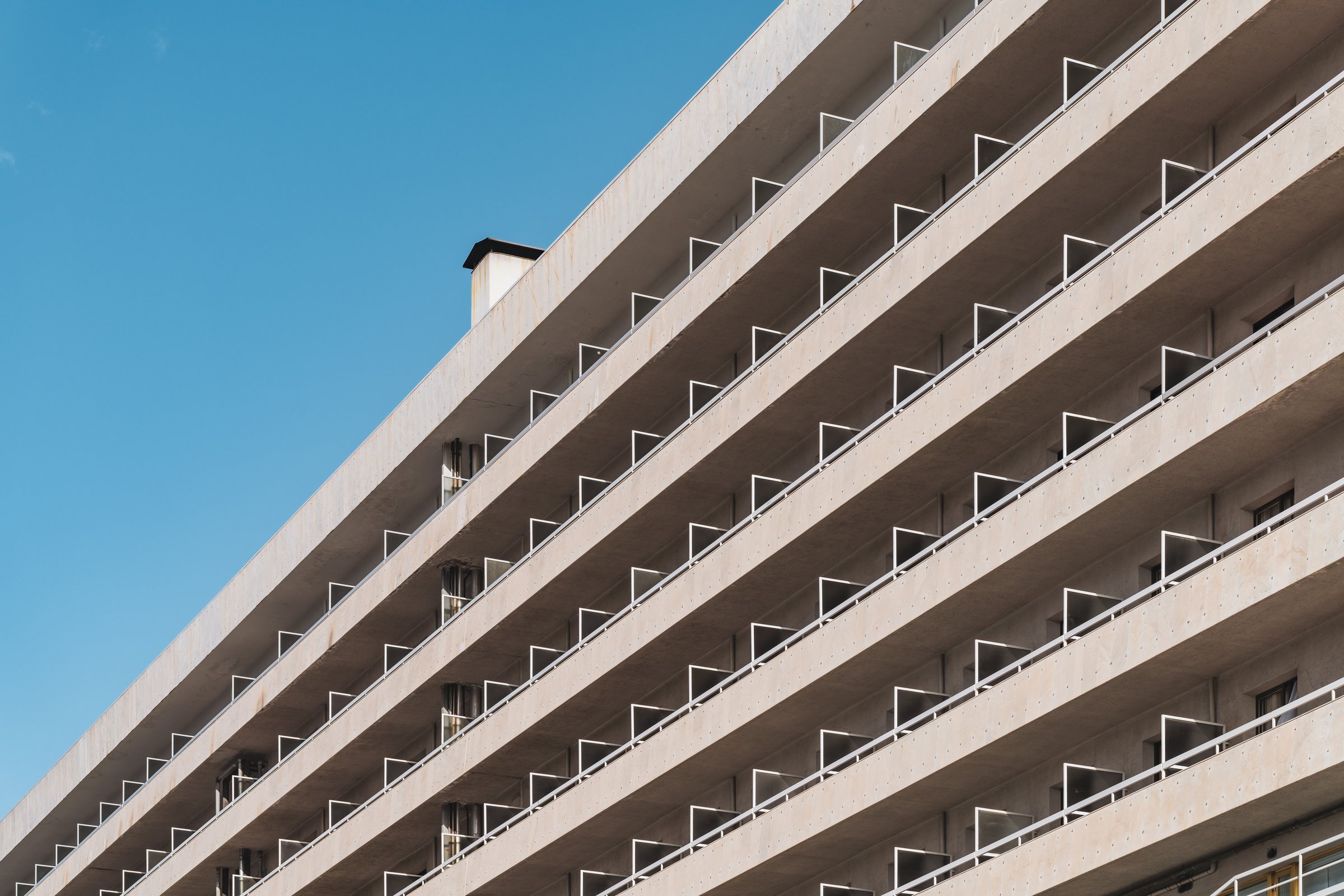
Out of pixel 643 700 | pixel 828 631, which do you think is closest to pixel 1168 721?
pixel 828 631

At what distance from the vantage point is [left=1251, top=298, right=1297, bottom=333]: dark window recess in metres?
28.8

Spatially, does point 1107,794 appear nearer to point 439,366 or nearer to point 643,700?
point 643,700

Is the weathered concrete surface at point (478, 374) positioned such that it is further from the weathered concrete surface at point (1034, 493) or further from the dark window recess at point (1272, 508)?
the dark window recess at point (1272, 508)

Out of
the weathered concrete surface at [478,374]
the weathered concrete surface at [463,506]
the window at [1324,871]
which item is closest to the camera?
the window at [1324,871]

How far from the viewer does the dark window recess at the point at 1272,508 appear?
92.7 ft

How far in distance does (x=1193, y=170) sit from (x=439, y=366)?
73.2 feet

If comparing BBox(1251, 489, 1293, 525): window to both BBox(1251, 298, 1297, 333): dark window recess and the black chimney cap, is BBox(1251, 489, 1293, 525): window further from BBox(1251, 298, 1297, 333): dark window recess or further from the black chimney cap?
the black chimney cap

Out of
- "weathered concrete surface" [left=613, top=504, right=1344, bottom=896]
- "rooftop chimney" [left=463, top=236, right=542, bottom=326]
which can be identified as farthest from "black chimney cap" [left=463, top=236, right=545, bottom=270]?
"weathered concrete surface" [left=613, top=504, right=1344, bottom=896]

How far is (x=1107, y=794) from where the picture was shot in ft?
92.4

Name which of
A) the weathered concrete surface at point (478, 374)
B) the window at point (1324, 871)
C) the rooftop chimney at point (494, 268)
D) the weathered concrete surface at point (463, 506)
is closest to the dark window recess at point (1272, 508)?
the window at point (1324, 871)

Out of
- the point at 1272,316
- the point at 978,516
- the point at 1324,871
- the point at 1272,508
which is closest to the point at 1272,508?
the point at 1272,508

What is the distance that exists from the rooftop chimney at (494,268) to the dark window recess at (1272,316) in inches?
985

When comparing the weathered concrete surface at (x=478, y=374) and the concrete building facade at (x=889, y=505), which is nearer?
the concrete building facade at (x=889, y=505)

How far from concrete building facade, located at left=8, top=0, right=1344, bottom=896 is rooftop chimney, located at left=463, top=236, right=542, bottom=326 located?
0.09m
